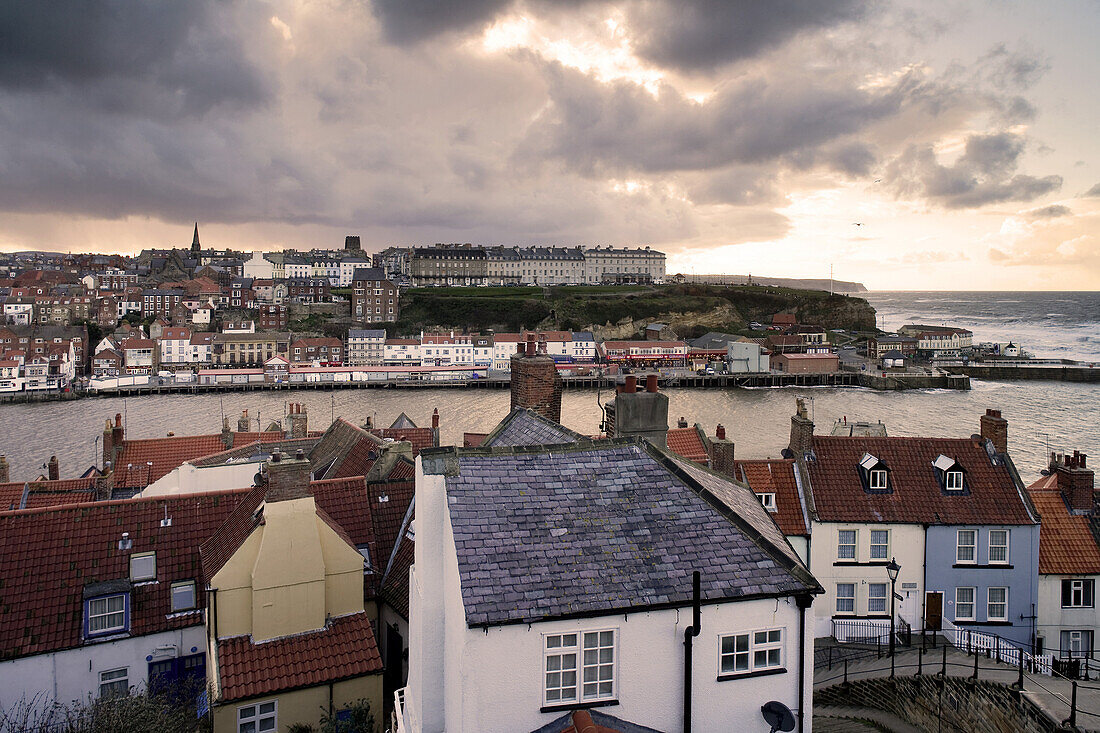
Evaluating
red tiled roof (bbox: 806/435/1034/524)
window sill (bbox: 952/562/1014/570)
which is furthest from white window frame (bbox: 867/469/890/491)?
window sill (bbox: 952/562/1014/570)

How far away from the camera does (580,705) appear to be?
609 cm

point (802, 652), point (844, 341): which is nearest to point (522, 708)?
point (802, 652)

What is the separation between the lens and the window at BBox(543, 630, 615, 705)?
6035 millimetres

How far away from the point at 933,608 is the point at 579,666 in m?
12.8

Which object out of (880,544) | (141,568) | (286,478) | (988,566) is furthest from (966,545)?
(141,568)

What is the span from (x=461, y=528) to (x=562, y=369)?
323 feet

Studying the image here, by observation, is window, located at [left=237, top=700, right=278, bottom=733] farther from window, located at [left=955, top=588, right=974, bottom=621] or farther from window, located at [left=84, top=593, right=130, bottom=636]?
window, located at [left=955, top=588, right=974, bottom=621]

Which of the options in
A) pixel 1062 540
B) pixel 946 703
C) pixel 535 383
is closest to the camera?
pixel 946 703

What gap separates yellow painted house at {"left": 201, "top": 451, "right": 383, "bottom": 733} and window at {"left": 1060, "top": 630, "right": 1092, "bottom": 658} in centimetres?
1509

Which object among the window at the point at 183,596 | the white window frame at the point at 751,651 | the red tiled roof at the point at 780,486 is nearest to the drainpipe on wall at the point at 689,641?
the white window frame at the point at 751,651

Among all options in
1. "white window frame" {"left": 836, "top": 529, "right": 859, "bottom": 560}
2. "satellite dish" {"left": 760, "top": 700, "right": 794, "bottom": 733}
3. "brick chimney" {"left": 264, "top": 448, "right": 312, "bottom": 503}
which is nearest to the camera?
"satellite dish" {"left": 760, "top": 700, "right": 794, "bottom": 733}

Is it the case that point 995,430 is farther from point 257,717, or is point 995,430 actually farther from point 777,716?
point 257,717

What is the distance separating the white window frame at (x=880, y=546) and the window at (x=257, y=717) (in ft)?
42.7

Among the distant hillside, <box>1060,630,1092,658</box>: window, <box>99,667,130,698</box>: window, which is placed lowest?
<box>1060,630,1092,658</box>: window
